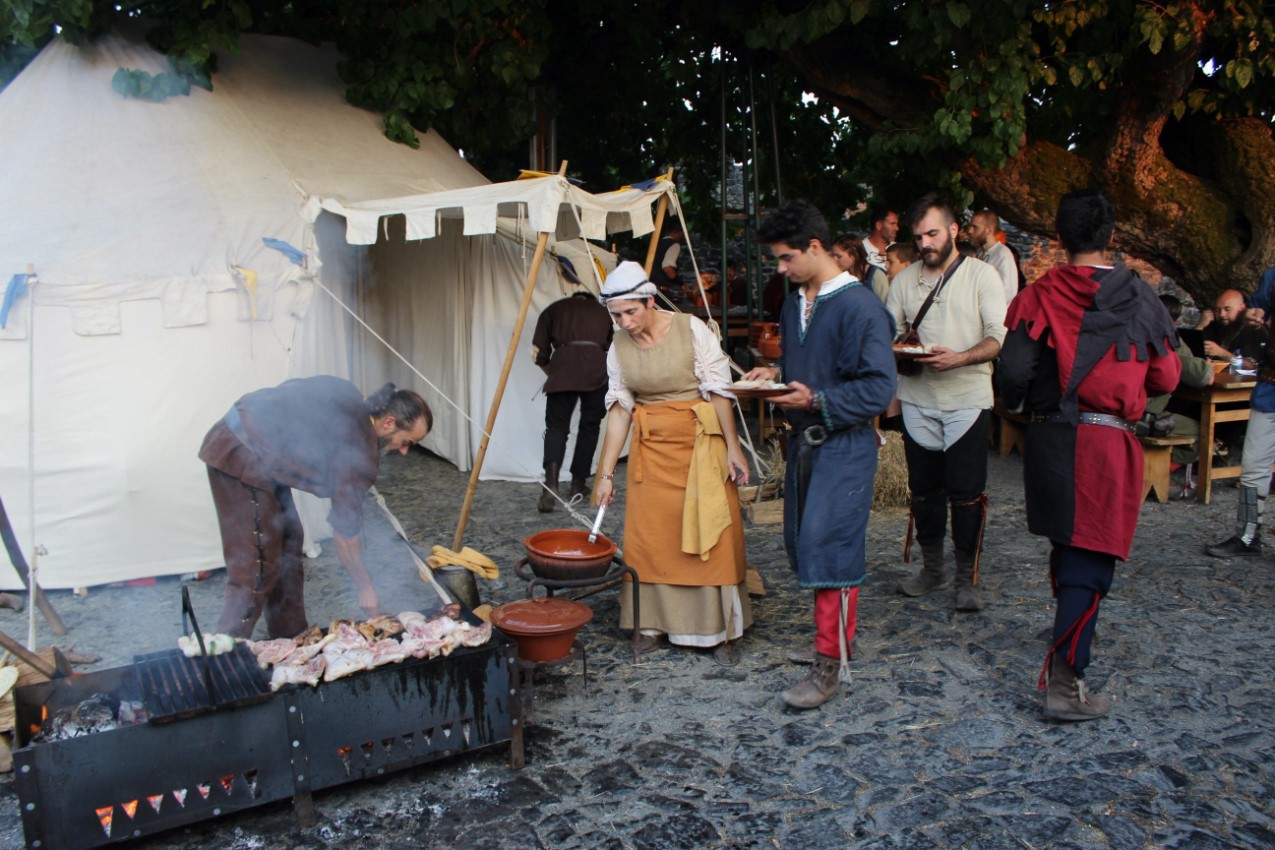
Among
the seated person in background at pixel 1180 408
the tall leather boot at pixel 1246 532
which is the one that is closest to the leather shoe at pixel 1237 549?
the tall leather boot at pixel 1246 532

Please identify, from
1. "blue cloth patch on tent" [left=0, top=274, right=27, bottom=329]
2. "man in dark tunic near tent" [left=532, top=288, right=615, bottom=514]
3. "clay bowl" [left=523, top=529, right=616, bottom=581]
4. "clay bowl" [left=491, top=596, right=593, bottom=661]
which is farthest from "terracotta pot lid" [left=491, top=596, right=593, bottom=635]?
"man in dark tunic near tent" [left=532, top=288, right=615, bottom=514]

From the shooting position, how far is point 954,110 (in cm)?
690

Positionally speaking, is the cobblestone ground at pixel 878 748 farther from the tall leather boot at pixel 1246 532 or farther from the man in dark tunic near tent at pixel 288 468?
the man in dark tunic near tent at pixel 288 468

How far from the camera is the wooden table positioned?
641 cm

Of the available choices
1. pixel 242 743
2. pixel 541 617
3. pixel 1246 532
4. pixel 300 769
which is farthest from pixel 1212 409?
pixel 242 743

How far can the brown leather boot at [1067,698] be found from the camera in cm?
345

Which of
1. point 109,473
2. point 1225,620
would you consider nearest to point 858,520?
point 1225,620

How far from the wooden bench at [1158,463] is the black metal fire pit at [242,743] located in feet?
16.4

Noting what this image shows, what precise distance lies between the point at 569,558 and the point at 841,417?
1208mm

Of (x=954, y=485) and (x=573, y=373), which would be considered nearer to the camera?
(x=954, y=485)

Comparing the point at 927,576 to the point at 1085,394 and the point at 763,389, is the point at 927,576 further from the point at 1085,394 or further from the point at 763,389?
the point at 763,389

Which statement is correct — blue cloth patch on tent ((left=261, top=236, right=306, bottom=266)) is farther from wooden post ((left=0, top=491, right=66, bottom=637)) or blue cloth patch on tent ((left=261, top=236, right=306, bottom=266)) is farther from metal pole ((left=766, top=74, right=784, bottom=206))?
metal pole ((left=766, top=74, right=784, bottom=206))

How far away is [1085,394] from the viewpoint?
329 centimetres

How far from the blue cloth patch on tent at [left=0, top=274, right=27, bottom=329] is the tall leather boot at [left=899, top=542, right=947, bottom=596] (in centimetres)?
464
